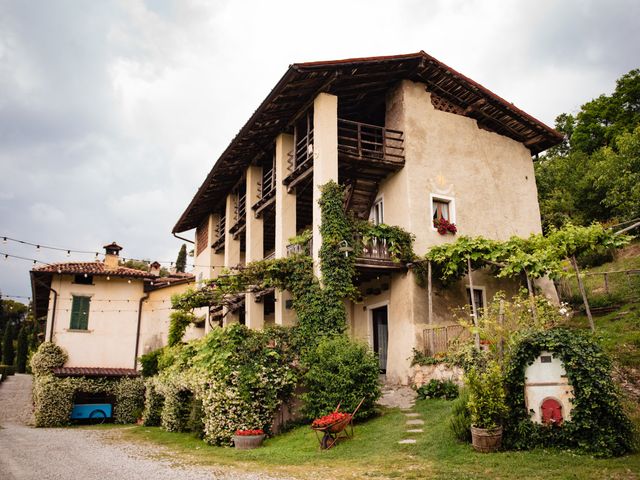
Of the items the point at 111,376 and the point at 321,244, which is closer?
the point at 321,244

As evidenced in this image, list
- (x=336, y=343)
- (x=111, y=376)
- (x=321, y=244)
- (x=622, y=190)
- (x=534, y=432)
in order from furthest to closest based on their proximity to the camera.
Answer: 1. (x=111, y=376)
2. (x=622, y=190)
3. (x=321, y=244)
4. (x=336, y=343)
5. (x=534, y=432)

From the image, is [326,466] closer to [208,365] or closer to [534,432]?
[534,432]

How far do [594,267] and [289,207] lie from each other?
615 inches

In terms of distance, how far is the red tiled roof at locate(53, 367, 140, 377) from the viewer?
75.7 ft

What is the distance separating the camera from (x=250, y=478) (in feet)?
26.2

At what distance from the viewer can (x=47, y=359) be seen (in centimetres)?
2322

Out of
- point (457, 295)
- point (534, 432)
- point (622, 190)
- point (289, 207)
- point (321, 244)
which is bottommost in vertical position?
point (534, 432)

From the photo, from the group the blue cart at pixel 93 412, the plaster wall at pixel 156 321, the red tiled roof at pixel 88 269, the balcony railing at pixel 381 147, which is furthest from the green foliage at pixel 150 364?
the balcony railing at pixel 381 147

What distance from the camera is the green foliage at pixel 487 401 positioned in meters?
8.62

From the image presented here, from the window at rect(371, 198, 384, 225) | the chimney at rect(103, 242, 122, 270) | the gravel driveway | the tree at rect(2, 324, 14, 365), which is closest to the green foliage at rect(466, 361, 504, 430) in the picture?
the gravel driveway

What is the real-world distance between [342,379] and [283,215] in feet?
24.3

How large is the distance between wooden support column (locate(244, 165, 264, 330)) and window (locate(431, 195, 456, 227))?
6.93m

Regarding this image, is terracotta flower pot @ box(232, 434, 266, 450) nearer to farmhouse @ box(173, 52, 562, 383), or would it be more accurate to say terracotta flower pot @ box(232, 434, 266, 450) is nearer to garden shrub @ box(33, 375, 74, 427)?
farmhouse @ box(173, 52, 562, 383)

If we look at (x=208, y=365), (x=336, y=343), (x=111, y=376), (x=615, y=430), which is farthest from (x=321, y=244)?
(x=111, y=376)
